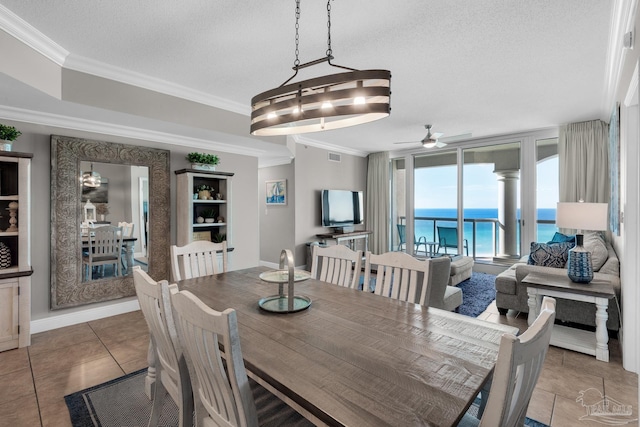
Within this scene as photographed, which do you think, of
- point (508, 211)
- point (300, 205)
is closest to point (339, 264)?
point (300, 205)

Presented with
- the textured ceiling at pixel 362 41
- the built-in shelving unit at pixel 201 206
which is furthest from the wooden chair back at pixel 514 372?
the built-in shelving unit at pixel 201 206

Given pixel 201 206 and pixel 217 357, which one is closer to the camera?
pixel 217 357

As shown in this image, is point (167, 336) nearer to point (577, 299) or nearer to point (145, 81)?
point (145, 81)

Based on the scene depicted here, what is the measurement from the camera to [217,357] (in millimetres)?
1040

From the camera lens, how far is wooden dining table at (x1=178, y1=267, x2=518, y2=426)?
93 centimetres

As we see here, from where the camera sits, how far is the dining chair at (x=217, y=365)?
0.98 m

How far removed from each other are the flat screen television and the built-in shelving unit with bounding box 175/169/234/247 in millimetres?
2223

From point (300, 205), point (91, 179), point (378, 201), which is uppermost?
point (91, 179)

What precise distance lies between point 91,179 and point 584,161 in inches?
269

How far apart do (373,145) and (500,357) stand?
6.12 meters

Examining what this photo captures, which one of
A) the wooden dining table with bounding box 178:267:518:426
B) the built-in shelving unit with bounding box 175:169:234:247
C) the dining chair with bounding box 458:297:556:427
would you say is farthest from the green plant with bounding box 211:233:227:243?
the dining chair with bounding box 458:297:556:427

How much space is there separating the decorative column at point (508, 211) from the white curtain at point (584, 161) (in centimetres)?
81

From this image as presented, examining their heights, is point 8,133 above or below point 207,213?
above

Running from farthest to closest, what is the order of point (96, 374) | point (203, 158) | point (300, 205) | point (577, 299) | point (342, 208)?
1. point (342, 208)
2. point (300, 205)
3. point (203, 158)
4. point (577, 299)
5. point (96, 374)
